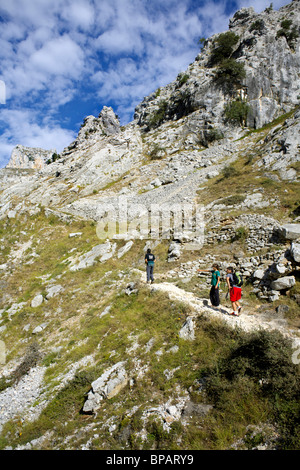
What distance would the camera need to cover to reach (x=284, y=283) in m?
9.34

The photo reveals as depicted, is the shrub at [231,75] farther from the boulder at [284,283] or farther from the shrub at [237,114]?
the boulder at [284,283]

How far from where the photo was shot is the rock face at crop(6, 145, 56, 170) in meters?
162

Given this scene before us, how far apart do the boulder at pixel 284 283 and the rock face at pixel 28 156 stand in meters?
183

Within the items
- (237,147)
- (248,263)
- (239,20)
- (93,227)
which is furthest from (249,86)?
(248,263)

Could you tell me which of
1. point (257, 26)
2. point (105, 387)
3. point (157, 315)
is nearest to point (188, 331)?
point (157, 315)

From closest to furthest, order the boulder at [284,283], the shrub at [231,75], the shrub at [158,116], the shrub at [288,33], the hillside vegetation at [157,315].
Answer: the hillside vegetation at [157,315] → the boulder at [284,283] → the shrub at [231,75] → the shrub at [288,33] → the shrub at [158,116]

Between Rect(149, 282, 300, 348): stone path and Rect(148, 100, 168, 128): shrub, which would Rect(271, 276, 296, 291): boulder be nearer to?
Rect(149, 282, 300, 348): stone path

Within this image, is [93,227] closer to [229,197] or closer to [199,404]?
[229,197]

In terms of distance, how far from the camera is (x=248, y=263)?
39.5 ft

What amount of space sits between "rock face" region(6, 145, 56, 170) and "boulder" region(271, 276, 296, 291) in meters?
183

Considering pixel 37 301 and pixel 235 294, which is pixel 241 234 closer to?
pixel 235 294

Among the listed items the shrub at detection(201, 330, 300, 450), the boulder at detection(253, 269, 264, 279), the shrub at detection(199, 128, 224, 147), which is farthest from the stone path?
the shrub at detection(199, 128, 224, 147)

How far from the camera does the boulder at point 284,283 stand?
924 cm

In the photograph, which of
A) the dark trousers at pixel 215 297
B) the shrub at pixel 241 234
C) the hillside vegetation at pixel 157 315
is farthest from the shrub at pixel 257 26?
the dark trousers at pixel 215 297
